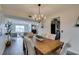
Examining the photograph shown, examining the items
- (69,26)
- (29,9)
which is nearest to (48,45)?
(69,26)

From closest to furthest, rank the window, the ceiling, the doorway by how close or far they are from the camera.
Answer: the ceiling
the window
the doorway

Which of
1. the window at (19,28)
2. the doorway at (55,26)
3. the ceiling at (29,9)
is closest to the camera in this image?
the ceiling at (29,9)

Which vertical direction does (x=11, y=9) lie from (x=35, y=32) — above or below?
above

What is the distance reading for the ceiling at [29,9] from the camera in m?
1.72

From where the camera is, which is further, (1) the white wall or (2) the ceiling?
(1) the white wall

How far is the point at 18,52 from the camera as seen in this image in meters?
1.79

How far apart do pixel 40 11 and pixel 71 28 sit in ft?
2.33

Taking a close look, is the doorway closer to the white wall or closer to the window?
the white wall

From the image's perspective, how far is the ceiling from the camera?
1.72 metres

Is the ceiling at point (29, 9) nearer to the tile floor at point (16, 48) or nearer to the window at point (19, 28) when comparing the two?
the window at point (19, 28)

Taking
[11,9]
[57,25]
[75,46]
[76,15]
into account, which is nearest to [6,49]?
[11,9]

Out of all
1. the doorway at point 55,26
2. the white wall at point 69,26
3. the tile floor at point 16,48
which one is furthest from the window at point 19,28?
the doorway at point 55,26

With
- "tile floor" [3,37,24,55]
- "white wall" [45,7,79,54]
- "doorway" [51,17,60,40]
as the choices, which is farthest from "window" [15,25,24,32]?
"doorway" [51,17,60,40]
